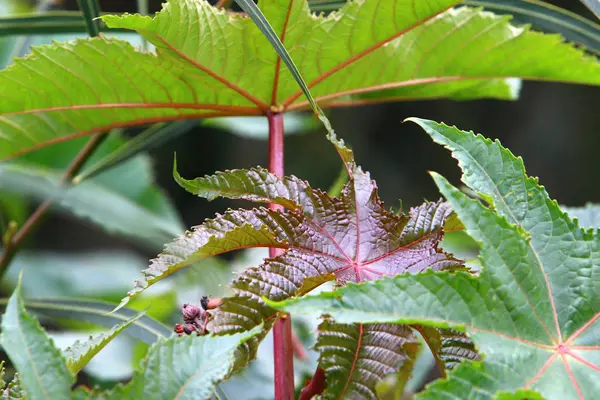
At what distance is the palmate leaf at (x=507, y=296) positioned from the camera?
0.24m

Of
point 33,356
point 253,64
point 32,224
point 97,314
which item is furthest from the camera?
point 32,224

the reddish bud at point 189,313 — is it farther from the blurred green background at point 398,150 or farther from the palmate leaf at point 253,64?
the blurred green background at point 398,150

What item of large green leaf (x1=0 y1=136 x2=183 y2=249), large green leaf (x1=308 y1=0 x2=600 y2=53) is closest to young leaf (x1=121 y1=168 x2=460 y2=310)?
large green leaf (x1=308 y1=0 x2=600 y2=53)

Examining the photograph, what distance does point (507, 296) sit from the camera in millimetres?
267

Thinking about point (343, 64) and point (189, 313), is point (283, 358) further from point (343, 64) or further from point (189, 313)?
point (343, 64)

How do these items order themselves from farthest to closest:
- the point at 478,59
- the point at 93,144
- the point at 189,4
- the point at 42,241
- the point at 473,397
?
the point at 42,241, the point at 93,144, the point at 478,59, the point at 189,4, the point at 473,397

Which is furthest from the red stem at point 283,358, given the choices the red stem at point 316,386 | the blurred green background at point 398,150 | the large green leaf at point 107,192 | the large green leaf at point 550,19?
the blurred green background at point 398,150

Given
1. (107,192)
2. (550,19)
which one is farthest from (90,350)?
(107,192)

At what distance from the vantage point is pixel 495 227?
0.27 meters

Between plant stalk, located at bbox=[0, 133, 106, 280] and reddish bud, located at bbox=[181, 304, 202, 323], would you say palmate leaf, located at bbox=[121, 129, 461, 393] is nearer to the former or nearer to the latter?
reddish bud, located at bbox=[181, 304, 202, 323]

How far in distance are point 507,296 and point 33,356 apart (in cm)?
20

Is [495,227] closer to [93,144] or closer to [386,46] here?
[386,46]

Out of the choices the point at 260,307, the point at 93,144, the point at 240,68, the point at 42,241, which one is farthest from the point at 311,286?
the point at 42,241

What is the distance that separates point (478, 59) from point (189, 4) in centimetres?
23
